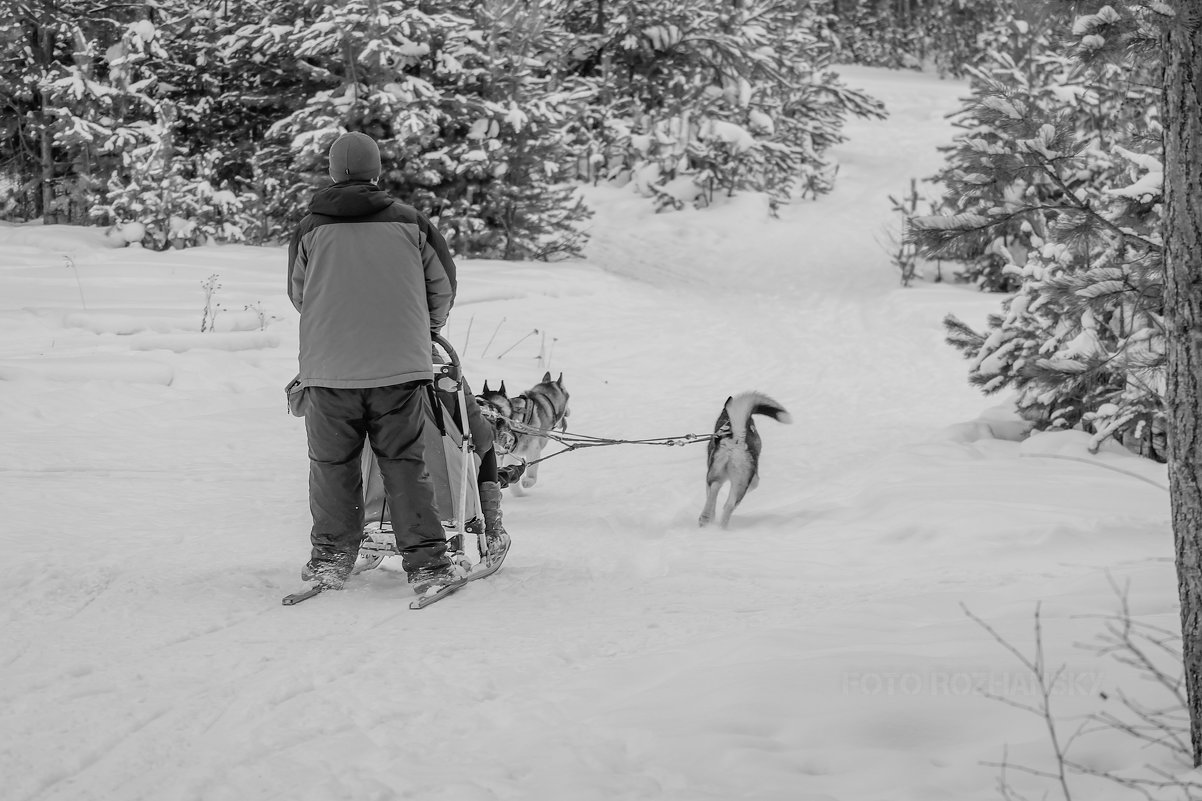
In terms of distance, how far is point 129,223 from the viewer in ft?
47.6

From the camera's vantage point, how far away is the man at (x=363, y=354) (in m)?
4.18

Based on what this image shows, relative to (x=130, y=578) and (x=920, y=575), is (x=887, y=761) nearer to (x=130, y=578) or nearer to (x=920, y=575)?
(x=920, y=575)

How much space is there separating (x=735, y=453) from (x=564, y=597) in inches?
85.7

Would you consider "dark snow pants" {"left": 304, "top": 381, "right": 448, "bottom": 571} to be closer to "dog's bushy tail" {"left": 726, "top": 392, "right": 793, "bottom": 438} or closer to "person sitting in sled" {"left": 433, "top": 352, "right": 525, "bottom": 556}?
"person sitting in sled" {"left": 433, "top": 352, "right": 525, "bottom": 556}

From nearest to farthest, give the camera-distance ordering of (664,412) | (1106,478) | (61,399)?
(1106,478), (61,399), (664,412)

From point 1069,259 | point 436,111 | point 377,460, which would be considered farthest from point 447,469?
point 436,111

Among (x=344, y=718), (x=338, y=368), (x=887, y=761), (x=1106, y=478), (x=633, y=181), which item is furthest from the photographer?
A: (x=633, y=181)

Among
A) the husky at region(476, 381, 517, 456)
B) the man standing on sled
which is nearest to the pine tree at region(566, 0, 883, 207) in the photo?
the husky at region(476, 381, 517, 456)

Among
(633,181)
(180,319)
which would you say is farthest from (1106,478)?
(633,181)

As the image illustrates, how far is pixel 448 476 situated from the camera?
4625 mm

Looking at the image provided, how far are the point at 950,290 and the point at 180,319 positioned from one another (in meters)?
12.1

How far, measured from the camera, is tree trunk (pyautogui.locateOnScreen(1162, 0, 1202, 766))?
7.59 feet

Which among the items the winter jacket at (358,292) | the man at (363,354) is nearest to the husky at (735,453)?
the man at (363,354)

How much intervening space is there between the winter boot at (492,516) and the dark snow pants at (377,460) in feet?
1.84
